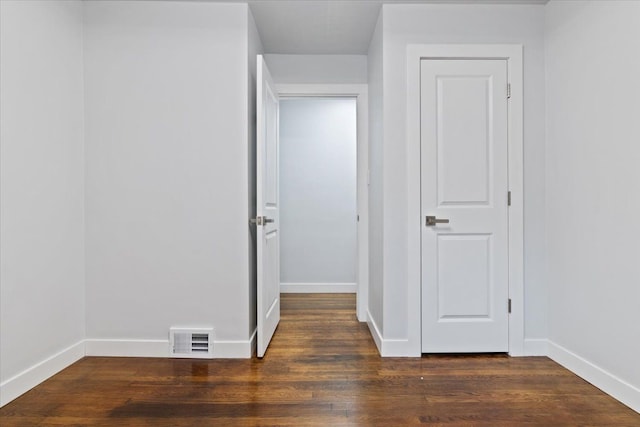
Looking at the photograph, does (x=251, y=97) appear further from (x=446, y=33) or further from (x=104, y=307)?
(x=104, y=307)

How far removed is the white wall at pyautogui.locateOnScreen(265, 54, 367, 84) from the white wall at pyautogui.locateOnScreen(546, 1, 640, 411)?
1536 mm

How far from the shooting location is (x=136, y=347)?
278 cm

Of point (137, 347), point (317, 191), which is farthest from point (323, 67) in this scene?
point (137, 347)

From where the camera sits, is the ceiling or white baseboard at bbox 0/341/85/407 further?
the ceiling

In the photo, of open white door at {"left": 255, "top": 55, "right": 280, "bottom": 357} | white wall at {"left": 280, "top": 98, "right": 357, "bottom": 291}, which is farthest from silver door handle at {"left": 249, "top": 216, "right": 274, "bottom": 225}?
white wall at {"left": 280, "top": 98, "right": 357, "bottom": 291}

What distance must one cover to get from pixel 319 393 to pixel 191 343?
104cm

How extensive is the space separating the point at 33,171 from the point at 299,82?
87.4 inches

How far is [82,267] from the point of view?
109 inches

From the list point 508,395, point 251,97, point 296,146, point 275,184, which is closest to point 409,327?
point 508,395

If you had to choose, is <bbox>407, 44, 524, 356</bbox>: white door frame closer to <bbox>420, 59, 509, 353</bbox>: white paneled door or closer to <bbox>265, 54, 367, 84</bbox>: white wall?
<bbox>420, 59, 509, 353</bbox>: white paneled door

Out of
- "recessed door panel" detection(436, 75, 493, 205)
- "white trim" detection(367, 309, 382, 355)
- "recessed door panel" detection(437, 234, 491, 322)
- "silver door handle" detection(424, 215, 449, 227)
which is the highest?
"recessed door panel" detection(436, 75, 493, 205)

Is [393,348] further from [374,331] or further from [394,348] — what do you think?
[374,331]

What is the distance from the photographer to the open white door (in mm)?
2740

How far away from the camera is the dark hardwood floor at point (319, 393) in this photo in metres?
1.92
